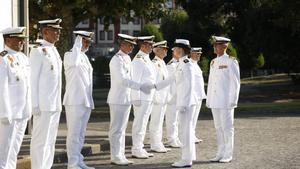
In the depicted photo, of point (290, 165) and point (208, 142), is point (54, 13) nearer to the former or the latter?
point (208, 142)

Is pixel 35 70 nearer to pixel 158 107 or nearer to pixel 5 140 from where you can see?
pixel 5 140

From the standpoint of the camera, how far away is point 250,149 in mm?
13594

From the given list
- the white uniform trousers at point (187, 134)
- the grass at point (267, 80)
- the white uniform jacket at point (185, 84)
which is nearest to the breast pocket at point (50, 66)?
the white uniform jacket at point (185, 84)

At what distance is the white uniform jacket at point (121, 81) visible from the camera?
11.4 metres

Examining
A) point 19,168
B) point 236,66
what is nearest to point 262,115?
point 236,66

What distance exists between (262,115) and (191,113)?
13.0m

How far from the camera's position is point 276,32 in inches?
1455

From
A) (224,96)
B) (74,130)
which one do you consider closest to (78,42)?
(74,130)

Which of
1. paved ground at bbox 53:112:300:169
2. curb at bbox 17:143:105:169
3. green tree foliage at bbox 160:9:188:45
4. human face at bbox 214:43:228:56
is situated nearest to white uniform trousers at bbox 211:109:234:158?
paved ground at bbox 53:112:300:169

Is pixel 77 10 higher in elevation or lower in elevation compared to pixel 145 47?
higher

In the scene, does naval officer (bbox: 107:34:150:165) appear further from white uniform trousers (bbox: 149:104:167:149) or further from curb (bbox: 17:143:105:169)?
white uniform trousers (bbox: 149:104:167:149)

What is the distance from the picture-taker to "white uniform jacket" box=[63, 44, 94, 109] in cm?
1052

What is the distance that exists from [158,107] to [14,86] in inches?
224

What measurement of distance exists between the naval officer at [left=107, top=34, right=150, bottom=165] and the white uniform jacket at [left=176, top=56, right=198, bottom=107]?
86cm
